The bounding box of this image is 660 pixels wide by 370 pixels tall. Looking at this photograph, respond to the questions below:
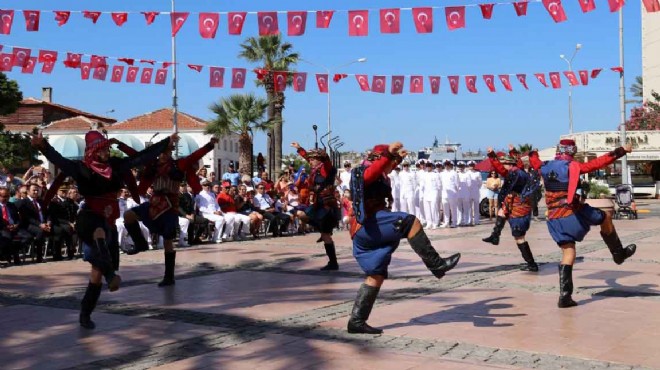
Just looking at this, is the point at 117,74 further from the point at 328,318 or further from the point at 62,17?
the point at 328,318

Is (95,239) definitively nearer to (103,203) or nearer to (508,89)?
(103,203)

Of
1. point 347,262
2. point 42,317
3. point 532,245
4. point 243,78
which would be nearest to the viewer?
point 42,317

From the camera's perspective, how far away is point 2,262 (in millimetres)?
13383

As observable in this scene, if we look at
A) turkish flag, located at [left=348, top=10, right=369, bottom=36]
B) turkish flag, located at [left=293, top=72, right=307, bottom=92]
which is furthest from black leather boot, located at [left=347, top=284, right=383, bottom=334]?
turkish flag, located at [left=293, top=72, right=307, bottom=92]

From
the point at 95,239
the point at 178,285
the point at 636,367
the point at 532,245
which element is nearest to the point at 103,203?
the point at 95,239

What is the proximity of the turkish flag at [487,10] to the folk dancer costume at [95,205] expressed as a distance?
8374 millimetres

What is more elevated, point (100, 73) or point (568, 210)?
point (100, 73)

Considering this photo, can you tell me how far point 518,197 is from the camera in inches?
432

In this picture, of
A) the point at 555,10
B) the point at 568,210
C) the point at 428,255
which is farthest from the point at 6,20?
the point at 568,210

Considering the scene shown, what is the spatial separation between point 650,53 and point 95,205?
59875 millimetres

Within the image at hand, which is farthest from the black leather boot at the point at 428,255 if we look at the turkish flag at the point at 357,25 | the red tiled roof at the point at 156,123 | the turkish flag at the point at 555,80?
the red tiled roof at the point at 156,123

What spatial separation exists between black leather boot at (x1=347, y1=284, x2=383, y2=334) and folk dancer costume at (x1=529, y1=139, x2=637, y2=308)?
239 cm

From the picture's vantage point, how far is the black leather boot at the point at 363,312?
6.64 metres

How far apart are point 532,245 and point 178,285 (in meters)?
7.95
